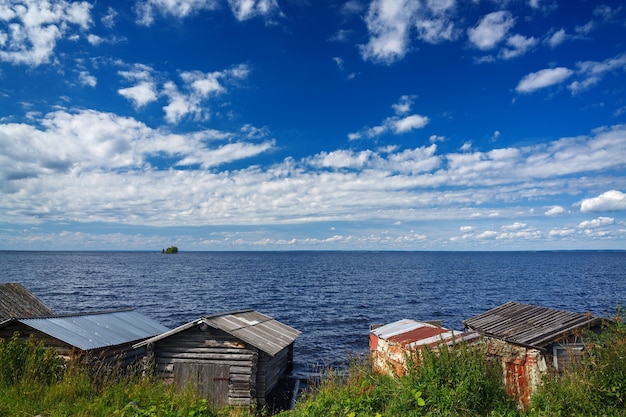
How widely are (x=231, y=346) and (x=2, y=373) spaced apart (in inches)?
292

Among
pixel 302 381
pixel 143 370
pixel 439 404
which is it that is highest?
pixel 439 404

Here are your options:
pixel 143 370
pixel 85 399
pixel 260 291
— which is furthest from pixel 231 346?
pixel 260 291

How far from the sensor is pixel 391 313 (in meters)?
42.8

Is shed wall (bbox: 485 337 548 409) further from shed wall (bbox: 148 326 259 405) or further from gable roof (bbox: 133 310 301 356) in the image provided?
shed wall (bbox: 148 326 259 405)

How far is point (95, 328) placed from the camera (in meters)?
18.4

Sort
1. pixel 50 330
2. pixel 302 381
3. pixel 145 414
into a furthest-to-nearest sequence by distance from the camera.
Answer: pixel 302 381
pixel 50 330
pixel 145 414

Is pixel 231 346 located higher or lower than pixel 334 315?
higher

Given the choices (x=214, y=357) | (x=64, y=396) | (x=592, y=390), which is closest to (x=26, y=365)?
(x=64, y=396)

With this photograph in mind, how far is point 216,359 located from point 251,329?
6.89 feet

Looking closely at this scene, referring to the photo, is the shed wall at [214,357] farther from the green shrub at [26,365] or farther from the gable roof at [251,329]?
the green shrub at [26,365]

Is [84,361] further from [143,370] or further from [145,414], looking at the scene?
[145,414]

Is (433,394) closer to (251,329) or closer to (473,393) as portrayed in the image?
(473,393)

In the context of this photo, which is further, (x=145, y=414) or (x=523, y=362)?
(x=523, y=362)

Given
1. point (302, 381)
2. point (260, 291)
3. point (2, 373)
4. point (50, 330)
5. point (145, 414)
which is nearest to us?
point (145, 414)
